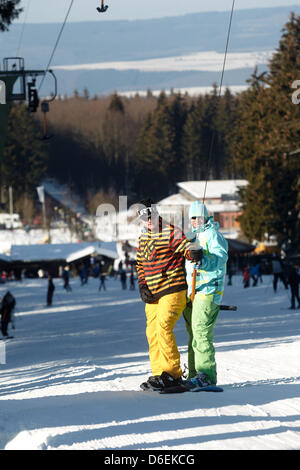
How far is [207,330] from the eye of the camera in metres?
8.72

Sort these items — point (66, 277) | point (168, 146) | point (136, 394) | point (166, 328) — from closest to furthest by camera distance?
point (136, 394) < point (166, 328) < point (66, 277) < point (168, 146)

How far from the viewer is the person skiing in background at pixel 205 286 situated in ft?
28.6

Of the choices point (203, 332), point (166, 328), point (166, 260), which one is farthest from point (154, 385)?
point (166, 260)

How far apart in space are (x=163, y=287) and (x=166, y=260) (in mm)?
254

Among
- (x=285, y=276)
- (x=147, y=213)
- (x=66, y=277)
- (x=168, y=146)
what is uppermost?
(x=147, y=213)

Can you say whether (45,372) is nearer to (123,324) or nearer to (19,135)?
(123,324)

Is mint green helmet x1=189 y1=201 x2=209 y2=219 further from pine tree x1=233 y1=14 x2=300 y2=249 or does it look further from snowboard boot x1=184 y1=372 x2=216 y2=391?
pine tree x1=233 y1=14 x2=300 y2=249

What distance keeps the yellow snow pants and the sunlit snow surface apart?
346 millimetres

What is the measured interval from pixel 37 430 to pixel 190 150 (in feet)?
386

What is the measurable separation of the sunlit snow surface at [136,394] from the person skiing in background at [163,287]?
1.11ft

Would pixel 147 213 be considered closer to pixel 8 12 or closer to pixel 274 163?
pixel 8 12

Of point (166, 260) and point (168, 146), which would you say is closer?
point (166, 260)

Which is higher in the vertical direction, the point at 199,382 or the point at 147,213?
the point at 147,213

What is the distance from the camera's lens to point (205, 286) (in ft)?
28.6
